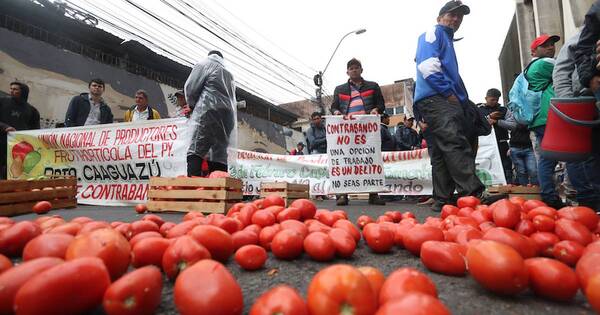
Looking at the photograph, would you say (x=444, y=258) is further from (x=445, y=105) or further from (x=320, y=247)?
(x=445, y=105)

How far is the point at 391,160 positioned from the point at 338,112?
92.0 inches

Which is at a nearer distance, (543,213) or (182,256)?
(182,256)

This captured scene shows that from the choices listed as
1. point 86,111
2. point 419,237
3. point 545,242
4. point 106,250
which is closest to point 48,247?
point 106,250

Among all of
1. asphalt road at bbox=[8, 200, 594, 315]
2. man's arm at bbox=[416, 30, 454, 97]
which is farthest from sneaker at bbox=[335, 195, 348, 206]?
asphalt road at bbox=[8, 200, 594, 315]

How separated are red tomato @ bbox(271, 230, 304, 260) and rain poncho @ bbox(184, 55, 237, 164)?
313 cm

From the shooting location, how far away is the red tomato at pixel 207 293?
0.86 metres

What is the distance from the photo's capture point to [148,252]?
1.36m

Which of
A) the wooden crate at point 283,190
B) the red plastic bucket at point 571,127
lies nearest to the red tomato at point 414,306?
the red plastic bucket at point 571,127

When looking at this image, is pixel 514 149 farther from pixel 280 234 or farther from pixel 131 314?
pixel 131 314

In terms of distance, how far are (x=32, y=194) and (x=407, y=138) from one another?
7271 millimetres

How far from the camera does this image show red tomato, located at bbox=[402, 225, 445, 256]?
1.61m

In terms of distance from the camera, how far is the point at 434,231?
1.63 m

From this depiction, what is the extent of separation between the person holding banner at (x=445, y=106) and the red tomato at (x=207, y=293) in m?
3.14

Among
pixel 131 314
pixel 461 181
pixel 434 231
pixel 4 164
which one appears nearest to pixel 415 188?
pixel 461 181
